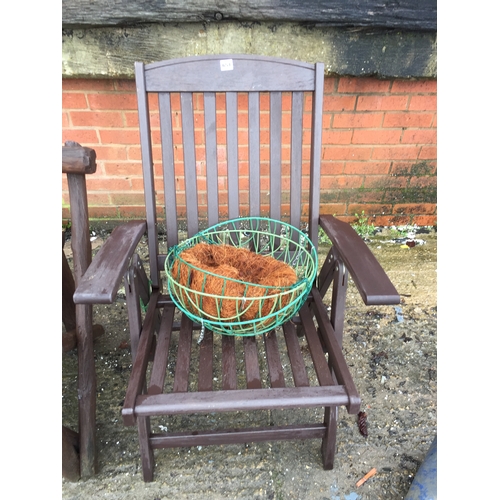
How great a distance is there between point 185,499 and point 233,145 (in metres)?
1.36

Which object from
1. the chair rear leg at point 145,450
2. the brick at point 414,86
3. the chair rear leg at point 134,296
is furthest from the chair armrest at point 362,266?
the brick at point 414,86

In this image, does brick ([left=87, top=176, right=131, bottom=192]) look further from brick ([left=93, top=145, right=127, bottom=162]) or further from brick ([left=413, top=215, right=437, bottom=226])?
brick ([left=413, top=215, right=437, bottom=226])

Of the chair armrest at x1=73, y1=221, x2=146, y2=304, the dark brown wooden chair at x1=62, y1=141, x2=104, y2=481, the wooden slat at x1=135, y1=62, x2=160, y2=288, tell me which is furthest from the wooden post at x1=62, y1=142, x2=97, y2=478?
the wooden slat at x1=135, y1=62, x2=160, y2=288

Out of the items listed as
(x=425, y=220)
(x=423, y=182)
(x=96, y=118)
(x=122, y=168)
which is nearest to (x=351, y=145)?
(x=423, y=182)

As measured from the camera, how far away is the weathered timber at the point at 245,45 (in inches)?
81.7

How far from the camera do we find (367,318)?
2.24 meters

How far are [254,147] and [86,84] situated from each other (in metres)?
1.35

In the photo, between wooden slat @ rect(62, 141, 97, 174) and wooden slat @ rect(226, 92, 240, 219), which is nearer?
wooden slat @ rect(62, 141, 97, 174)

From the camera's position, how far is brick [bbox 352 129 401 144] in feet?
8.48

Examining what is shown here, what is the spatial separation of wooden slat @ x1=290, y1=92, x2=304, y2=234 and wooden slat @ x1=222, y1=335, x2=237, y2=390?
1.72 feet

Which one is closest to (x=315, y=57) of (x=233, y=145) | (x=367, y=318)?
(x=233, y=145)

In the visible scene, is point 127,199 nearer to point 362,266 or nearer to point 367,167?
point 367,167

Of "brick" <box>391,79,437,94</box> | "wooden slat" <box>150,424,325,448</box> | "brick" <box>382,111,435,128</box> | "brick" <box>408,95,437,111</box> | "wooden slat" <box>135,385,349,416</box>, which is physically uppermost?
"brick" <box>391,79,437,94</box>

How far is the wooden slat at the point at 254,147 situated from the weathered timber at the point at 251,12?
2.45ft
